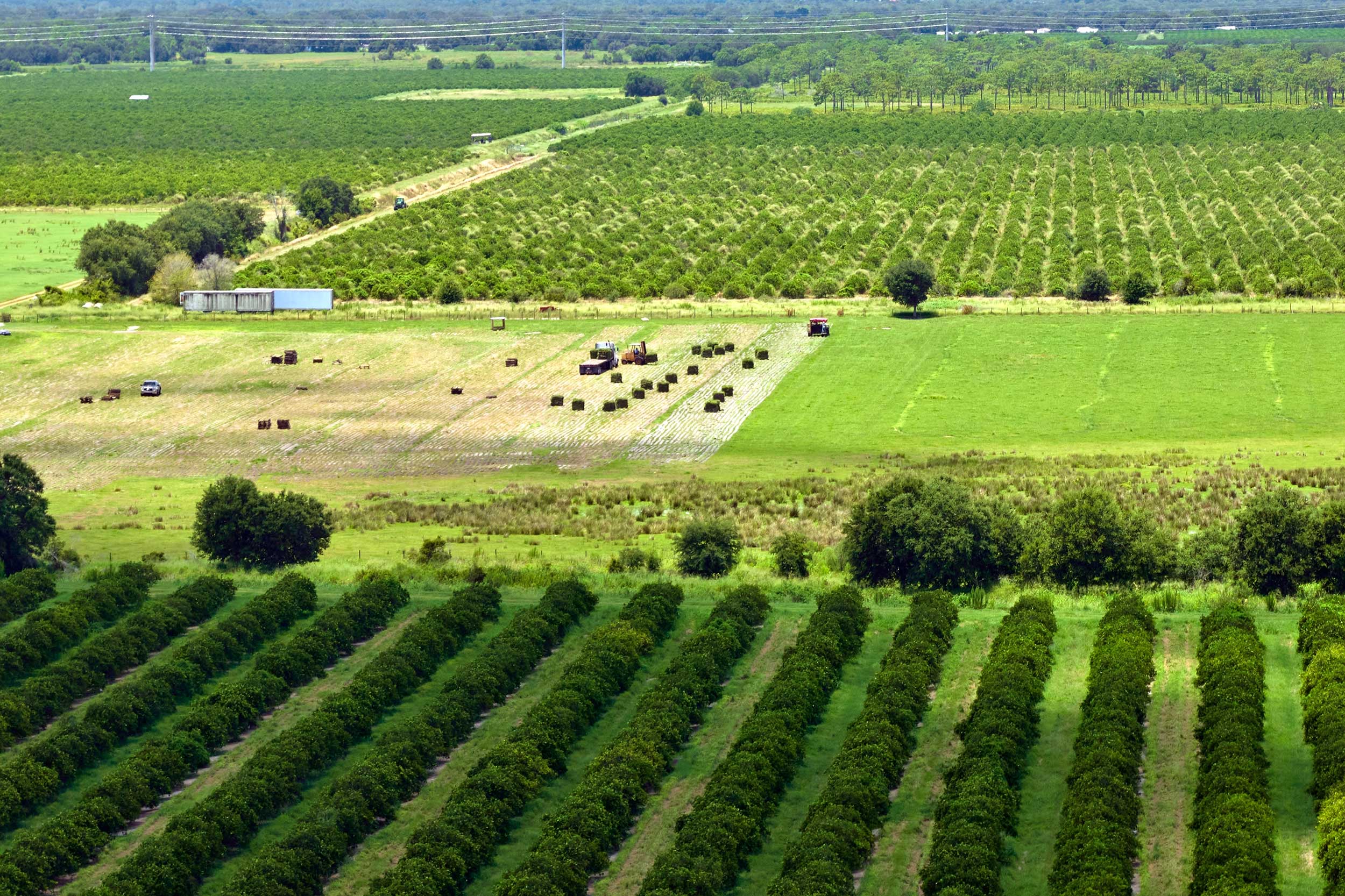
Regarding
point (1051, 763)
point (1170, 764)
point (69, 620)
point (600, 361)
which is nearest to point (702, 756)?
point (1051, 763)

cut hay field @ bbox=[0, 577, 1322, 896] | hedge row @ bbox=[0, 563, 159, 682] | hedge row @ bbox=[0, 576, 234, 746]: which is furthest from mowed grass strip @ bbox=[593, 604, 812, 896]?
hedge row @ bbox=[0, 563, 159, 682]

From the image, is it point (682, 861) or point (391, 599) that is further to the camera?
point (391, 599)

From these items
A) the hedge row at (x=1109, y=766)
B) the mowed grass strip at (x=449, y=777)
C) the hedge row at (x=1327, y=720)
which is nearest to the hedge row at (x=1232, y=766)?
the hedge row at (x=1327, y=720)

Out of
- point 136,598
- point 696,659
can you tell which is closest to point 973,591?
point 696,659

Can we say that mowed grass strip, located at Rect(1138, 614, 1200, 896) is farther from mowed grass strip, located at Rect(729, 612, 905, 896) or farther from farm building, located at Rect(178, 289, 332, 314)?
farm building, located at Rect(178, 289, 332, 314)

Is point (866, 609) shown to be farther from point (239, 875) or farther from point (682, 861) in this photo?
point (239, 875)

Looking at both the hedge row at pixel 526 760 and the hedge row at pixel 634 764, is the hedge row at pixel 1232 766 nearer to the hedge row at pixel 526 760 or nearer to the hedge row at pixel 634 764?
the hedge row at pixel 634 764

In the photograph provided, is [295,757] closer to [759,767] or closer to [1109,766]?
[759,767]

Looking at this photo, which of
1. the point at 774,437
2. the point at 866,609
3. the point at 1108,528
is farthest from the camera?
the point at 774,437
